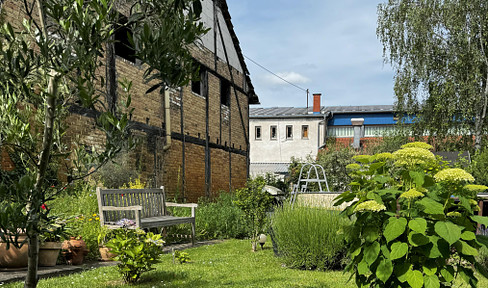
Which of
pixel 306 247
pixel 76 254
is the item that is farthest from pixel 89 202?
pixel 306 247

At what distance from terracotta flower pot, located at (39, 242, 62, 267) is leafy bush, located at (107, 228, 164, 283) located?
1.40 metres

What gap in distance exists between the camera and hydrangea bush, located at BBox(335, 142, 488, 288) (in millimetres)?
2789

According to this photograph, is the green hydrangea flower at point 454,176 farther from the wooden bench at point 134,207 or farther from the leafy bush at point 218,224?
the leafy bush at point 218,224

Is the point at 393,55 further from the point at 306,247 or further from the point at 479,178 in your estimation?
the point at 306,247

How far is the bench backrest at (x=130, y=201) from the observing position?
7.06 metres

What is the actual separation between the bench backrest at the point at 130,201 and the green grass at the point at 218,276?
1.19 m

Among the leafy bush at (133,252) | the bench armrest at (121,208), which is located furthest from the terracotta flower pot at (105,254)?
the leafy bush at (133,252)

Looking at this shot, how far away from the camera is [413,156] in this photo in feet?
10.1

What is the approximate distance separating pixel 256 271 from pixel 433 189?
10.2 feet

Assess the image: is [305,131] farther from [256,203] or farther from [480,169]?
[256,203]

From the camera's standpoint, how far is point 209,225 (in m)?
9.93

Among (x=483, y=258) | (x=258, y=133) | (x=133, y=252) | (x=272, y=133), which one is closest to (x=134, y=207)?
(x=133, y=252)

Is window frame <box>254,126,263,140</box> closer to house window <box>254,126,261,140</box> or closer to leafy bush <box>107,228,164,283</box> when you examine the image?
house window <box>254,126,261,140</box>

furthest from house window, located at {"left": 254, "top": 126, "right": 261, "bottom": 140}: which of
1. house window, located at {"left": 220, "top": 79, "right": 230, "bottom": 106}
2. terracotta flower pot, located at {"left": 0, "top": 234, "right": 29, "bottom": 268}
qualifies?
terracotta flower pot, located at {"left": 0, "top": 234, "right": 29, "bottom": 268}
